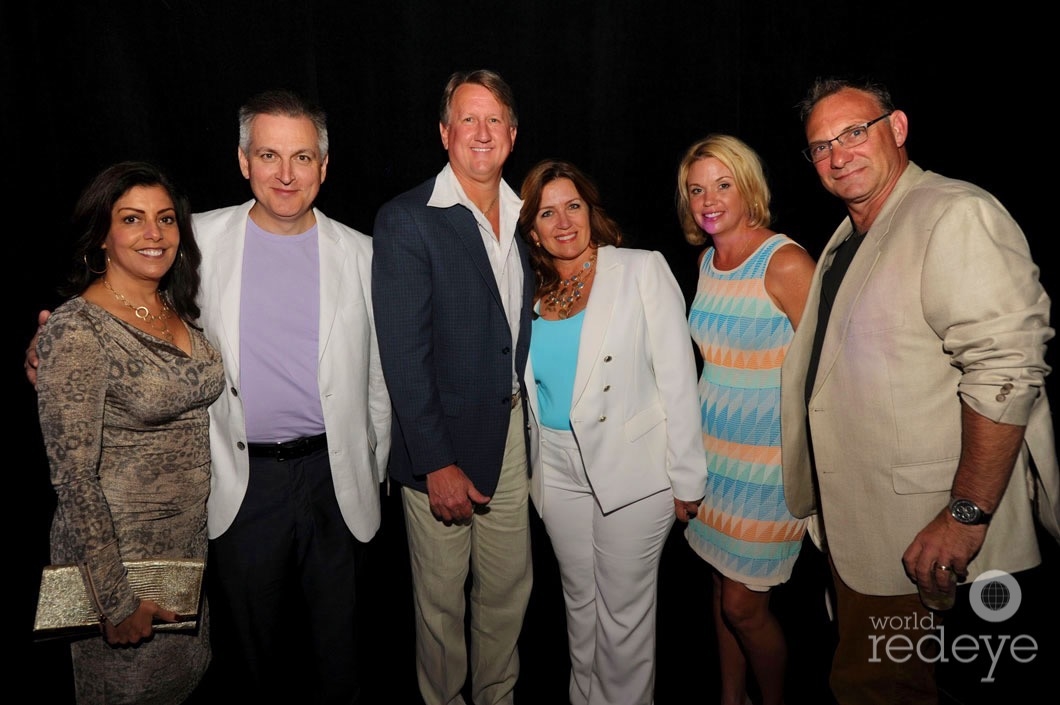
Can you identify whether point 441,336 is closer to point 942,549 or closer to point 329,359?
point 329,359

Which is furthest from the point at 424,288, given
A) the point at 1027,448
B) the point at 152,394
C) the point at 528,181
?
the point at 1027,448

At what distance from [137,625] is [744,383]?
6.00 feet

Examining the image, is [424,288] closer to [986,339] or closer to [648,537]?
[648,537]

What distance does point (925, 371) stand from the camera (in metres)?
1.74

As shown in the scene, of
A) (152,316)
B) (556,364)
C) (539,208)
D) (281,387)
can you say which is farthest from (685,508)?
(152,316)

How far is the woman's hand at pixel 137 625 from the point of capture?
1.82 metres

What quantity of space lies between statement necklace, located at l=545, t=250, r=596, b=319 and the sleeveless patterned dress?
0.41 meters

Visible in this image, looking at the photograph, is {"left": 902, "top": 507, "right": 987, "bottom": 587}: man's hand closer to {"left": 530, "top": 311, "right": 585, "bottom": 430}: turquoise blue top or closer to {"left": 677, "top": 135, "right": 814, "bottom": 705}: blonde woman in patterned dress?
{"left": 677, "top": 135, "right": 814, "bottom": 705}: blonde woman in patterned dress

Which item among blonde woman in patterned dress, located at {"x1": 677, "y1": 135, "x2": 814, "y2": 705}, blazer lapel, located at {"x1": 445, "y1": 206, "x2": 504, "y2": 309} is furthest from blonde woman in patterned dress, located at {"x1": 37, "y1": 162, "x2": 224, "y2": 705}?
blonde woman in patterned dress, located at {"x1": 677, "y1": 135, "x2": 814, "y2": 705}

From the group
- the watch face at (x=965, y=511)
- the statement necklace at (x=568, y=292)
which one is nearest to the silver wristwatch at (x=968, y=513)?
the watch face at (x=965, y=511)

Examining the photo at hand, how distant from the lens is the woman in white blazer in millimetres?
2148

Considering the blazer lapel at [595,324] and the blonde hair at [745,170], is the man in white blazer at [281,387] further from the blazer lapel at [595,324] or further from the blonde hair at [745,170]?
the blonde hair at [745,170]

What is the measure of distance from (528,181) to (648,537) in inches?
47.8

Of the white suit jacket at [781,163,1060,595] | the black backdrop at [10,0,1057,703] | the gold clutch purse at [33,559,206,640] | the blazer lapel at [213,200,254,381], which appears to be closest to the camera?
the white suit jacket at [781,163,1060,595]
